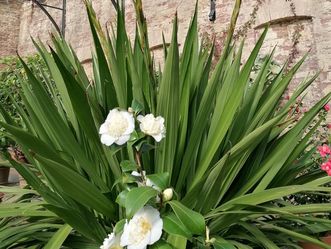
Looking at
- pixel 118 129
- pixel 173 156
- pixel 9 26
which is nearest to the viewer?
pixel 118 129

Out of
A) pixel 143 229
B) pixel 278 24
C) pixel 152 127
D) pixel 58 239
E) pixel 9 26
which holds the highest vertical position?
pixel 152 127

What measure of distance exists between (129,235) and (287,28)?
15.3ft

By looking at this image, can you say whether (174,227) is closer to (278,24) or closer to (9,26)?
(278,24)

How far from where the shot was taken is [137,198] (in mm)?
973

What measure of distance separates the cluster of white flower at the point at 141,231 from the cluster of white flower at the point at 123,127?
0.23 metres

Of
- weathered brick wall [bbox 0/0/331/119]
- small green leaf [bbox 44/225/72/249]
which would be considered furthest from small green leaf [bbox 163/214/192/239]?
weathered brick wall [bbox 0/0/331/119]

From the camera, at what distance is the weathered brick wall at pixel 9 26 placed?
9.25 m

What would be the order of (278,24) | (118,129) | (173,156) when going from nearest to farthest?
(118,129), (173,156), (278,24)

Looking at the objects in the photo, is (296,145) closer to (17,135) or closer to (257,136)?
(257,136)

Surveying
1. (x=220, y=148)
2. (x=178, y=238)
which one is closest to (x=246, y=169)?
(x=220, y=148)

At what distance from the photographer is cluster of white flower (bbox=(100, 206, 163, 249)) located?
3.18 ft

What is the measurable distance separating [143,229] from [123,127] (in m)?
0.30

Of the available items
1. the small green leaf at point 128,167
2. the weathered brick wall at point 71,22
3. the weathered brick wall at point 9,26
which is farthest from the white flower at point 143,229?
the weathered brick wall at point 9,26

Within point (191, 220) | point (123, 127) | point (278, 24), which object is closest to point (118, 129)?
point (123, 127)
